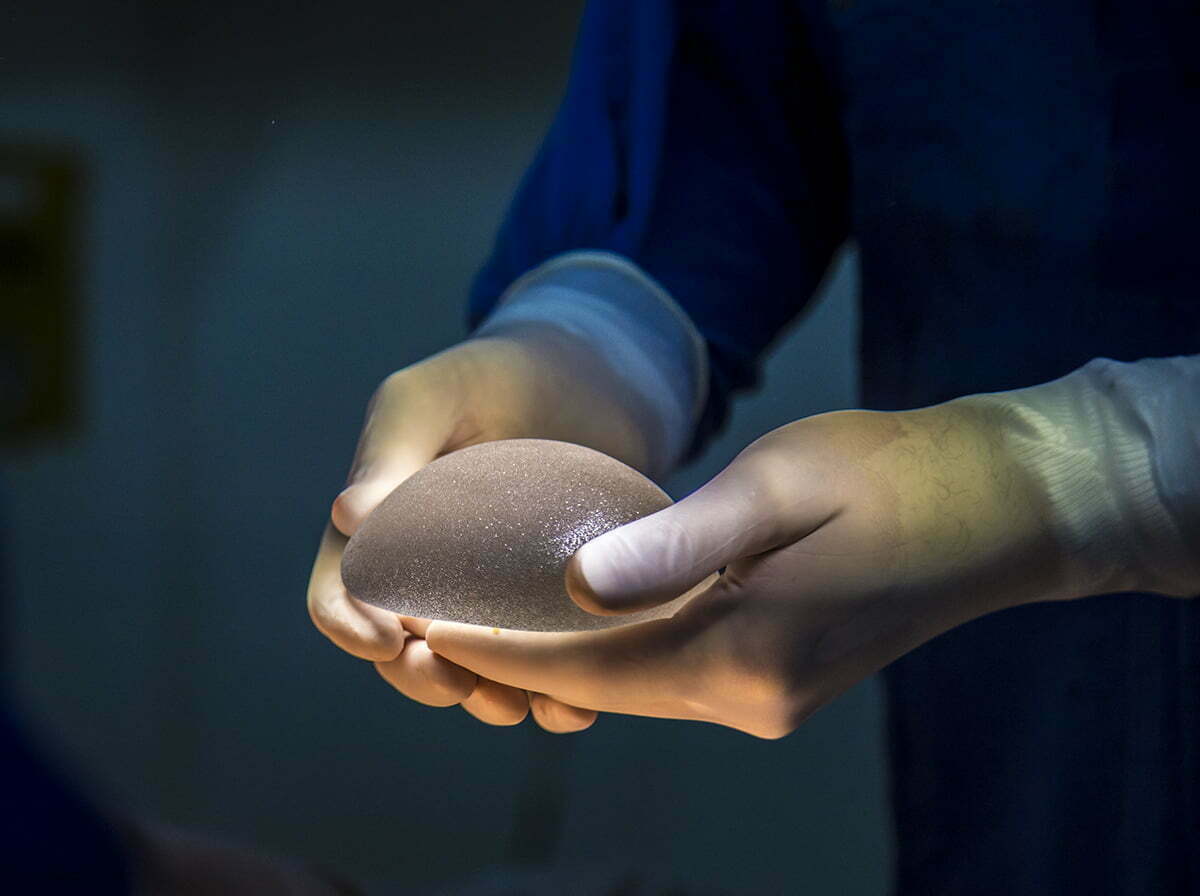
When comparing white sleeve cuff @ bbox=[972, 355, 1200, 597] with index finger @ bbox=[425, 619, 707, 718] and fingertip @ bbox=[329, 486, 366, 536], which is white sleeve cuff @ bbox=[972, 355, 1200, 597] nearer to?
index finger @ bbox=[425, 619, 707, 718]

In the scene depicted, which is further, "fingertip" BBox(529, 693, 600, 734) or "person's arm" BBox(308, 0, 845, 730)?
"person's arm" BBox(308, 0, 845, 730)

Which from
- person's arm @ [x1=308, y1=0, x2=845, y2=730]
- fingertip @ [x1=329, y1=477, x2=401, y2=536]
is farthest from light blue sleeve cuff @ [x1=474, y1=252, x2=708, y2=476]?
fingertip @ [x1=329, y1=477, x2=401, y2=536]

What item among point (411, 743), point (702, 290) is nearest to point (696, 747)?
point (411, 743)

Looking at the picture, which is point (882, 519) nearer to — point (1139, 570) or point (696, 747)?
point (1139, 570)

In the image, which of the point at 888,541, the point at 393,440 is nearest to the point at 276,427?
the point at 393,440

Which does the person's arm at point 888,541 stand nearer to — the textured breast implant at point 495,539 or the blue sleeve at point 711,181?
the textured breast implant at point 495,539

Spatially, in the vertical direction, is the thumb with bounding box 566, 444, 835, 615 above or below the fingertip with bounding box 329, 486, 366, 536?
above

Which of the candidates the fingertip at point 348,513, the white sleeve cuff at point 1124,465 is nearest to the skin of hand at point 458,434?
the fingertip at point 348,513
